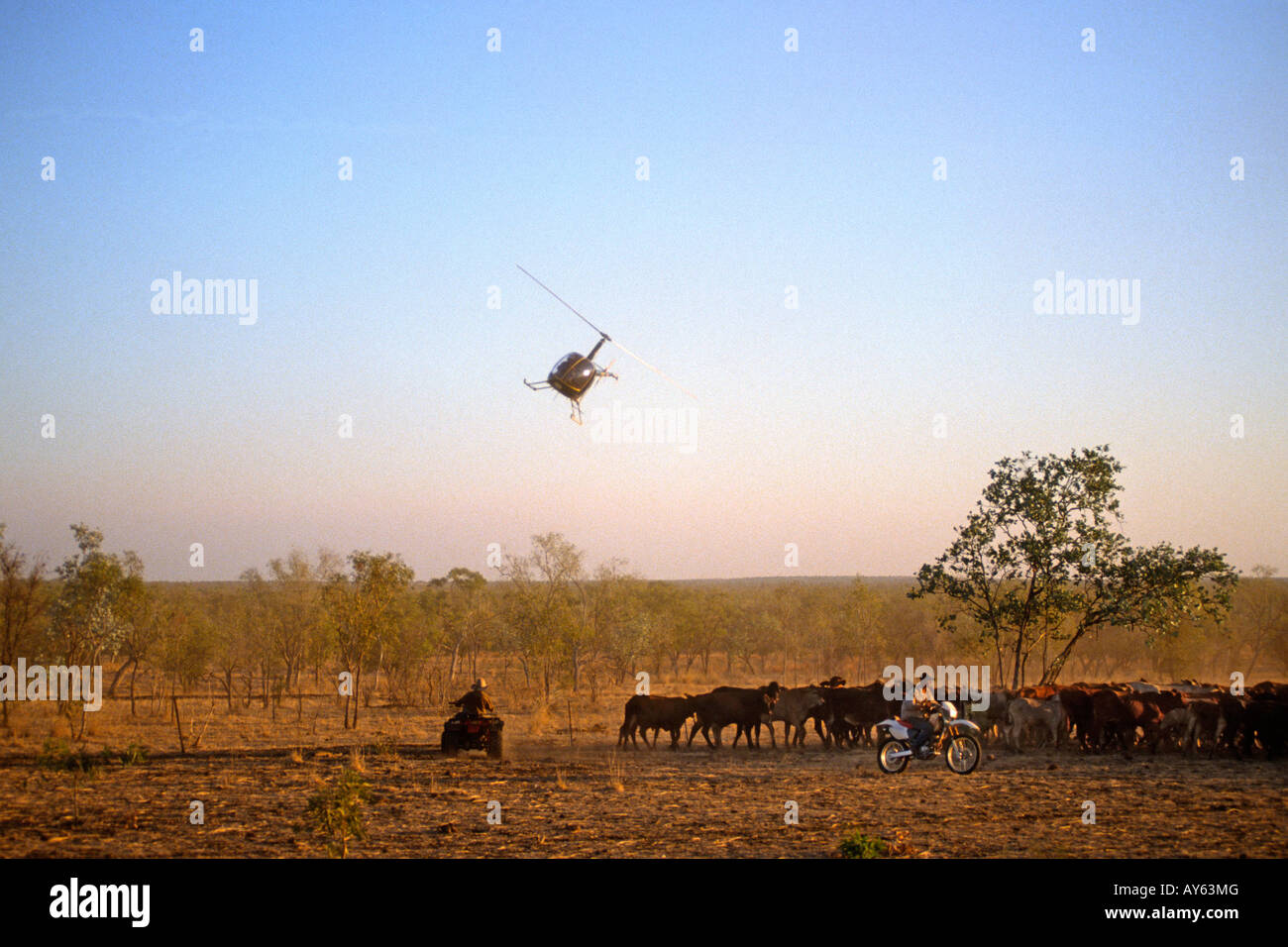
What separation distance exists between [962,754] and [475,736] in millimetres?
9841

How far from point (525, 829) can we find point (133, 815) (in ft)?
18.8

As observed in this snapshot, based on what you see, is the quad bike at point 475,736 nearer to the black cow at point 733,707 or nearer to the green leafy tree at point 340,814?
the black cow at point 733,707

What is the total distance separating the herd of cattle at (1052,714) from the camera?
20.4 m

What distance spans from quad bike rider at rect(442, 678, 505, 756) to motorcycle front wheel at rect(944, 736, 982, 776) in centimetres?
915

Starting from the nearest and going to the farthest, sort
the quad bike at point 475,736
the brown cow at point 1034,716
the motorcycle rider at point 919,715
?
the motorcycle rider at point 919,715
the quad bike at point 475,736
the brown cow at point 1034,716

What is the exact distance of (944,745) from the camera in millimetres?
17375

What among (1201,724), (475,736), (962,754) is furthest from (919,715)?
(475,736)

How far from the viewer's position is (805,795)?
15523mm

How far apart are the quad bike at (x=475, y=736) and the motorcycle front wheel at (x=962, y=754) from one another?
30.2 feet

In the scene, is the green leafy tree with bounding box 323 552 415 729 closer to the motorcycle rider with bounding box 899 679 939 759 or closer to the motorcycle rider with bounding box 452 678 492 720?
the motorcycle rider with bounding box 452 678 492 720

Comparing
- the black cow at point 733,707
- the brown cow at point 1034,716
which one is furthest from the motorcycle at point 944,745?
the black cow at point 733,707

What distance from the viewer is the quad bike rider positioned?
66.8ft

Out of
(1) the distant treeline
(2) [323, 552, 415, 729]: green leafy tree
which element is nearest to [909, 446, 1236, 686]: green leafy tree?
(1) the distant treeline

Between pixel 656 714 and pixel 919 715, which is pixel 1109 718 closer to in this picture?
pixel 919 715
